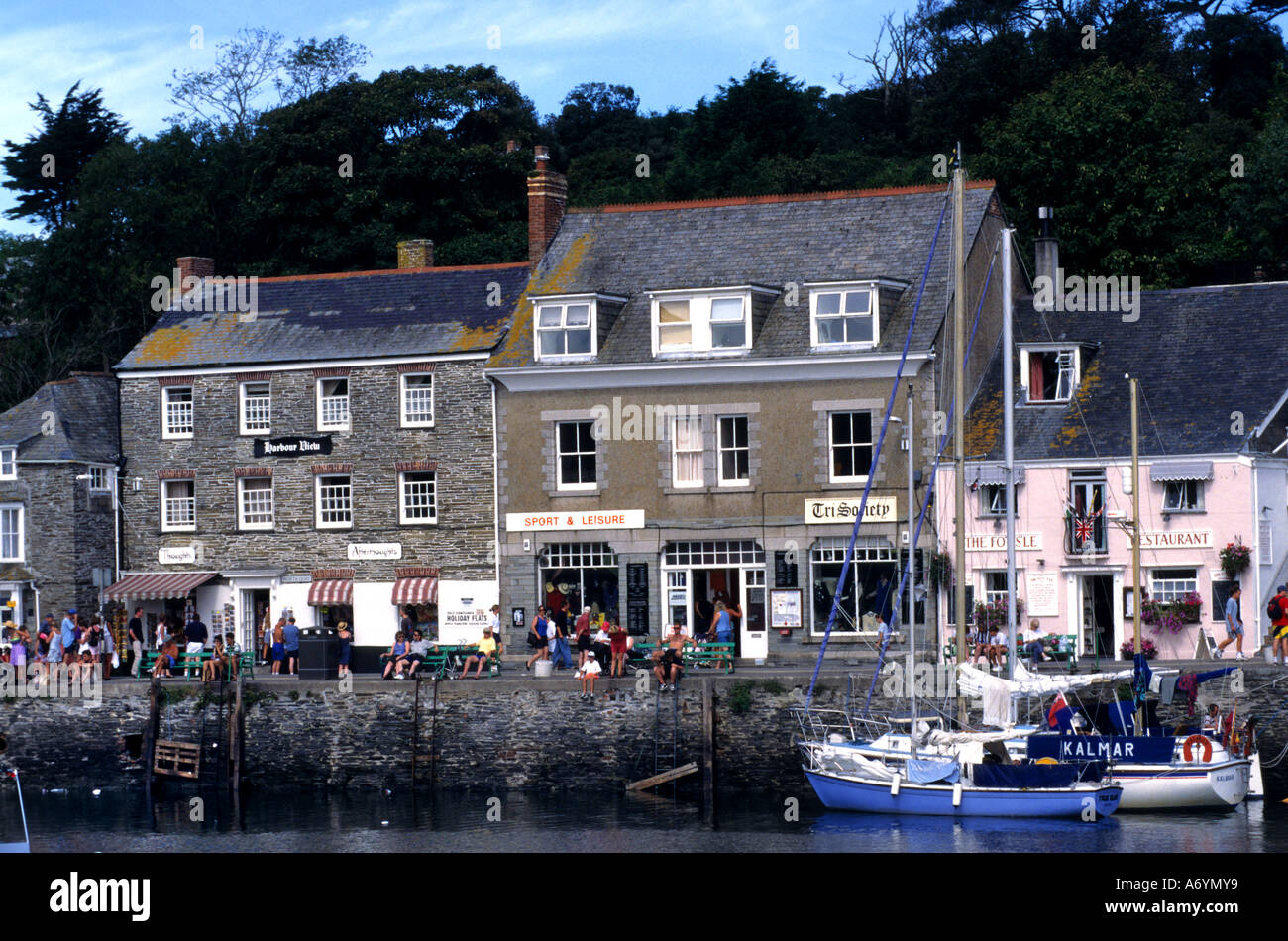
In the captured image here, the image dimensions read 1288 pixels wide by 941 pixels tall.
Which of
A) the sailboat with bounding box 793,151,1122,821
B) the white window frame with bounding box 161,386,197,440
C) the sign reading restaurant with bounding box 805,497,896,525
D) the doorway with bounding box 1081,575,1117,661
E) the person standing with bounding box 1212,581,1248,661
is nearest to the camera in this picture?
the sailboat with bounding box 793,151,1122,821

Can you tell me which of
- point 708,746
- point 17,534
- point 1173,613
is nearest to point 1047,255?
point 1173,613

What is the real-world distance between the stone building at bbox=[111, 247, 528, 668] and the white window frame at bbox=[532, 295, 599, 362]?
141 cm

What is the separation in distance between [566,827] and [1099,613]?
14.9 metres

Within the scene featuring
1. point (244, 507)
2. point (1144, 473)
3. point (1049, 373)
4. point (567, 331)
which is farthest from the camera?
point (244, 507)

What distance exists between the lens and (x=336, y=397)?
44781mm

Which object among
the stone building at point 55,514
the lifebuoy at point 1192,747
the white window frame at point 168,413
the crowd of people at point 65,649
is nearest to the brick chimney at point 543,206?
the white window frame at point 168,413

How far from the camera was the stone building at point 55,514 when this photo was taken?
45.2m

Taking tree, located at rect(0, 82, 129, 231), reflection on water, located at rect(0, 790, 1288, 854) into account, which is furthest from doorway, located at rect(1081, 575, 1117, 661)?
tree, located at rect(0, 82, 129, 231)

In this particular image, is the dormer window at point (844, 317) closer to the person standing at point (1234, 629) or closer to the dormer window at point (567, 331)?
the dormer window at point (567, 331)

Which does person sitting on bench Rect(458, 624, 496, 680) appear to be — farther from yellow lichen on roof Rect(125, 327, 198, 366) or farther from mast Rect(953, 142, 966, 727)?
yellow lichen on roof Rect(125, 327, 198, 366)

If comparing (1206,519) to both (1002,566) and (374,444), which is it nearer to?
(1002,566)

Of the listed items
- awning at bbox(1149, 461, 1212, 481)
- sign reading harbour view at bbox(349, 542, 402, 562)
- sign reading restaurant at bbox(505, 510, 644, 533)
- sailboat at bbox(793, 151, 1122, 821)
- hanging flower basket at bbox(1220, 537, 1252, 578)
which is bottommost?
sailboat at bbox(793, 151, 1122, 821)

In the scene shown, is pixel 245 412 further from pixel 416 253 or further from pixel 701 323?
pixel 701 323

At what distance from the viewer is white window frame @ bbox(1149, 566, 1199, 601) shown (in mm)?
37500
